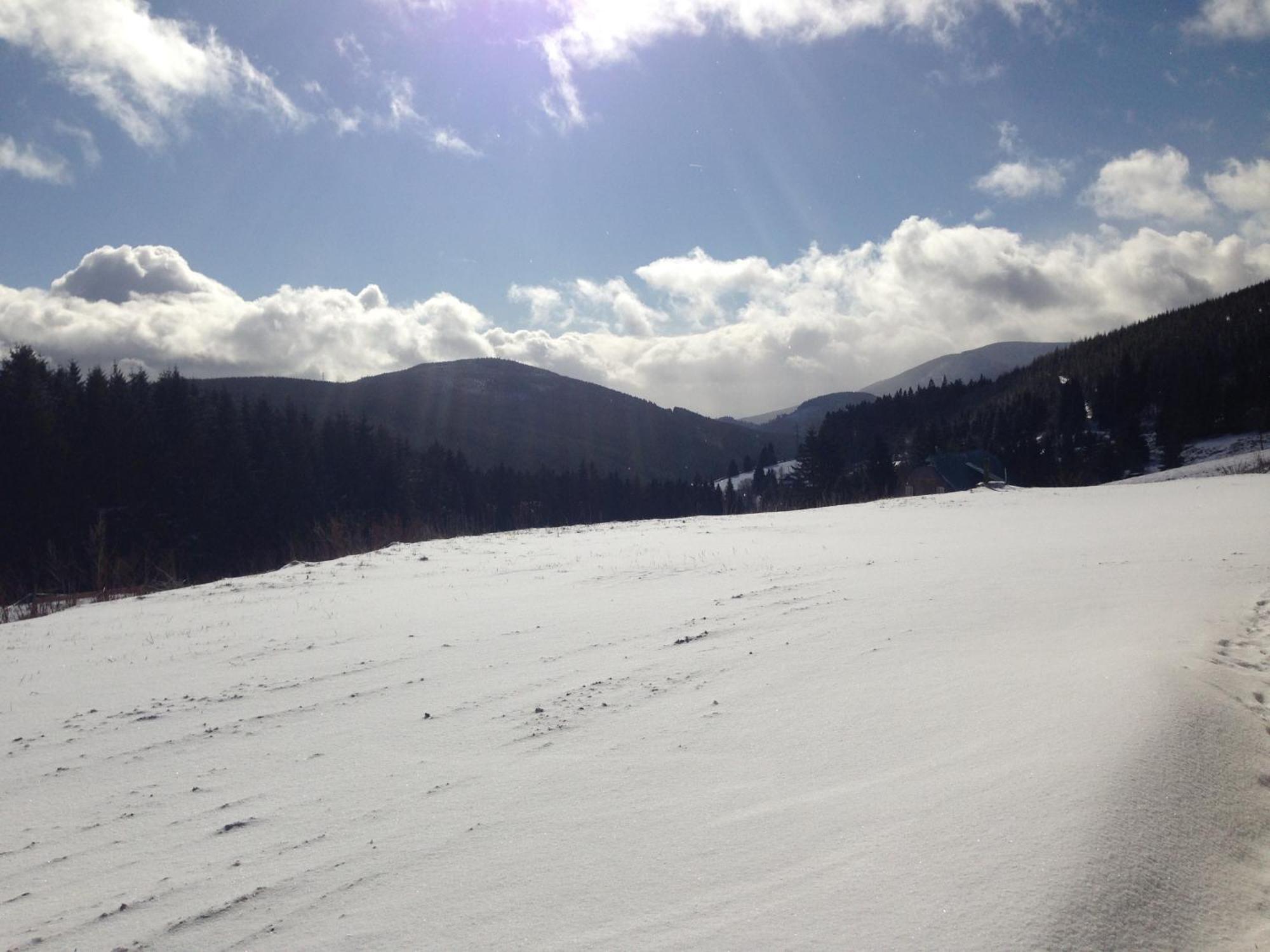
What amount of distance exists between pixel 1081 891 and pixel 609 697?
329cm

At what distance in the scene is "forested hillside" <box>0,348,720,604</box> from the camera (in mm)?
32344

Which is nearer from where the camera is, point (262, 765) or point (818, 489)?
point (262, 765)

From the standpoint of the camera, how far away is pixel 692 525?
1961 centimetres

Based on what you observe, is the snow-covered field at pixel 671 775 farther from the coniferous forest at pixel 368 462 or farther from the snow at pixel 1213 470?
the snow at pixel 1213 470

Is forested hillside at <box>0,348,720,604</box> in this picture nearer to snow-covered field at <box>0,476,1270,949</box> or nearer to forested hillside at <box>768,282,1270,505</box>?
snow-covered field at <box>0,476,1270,949</box>

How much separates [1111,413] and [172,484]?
297 feet

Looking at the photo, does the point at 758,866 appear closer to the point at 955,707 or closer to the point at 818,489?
the point at 955,707

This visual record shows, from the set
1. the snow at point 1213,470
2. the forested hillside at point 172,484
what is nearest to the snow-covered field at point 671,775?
the forested hillside at point 172,484

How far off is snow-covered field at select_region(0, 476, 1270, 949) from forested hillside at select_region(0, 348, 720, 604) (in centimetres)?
1459

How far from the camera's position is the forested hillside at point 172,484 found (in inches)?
1273

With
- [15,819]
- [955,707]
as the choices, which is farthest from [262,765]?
[955,707]

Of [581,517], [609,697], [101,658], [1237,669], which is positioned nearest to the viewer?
[1237,669]

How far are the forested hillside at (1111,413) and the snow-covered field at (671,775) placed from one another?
43917mm

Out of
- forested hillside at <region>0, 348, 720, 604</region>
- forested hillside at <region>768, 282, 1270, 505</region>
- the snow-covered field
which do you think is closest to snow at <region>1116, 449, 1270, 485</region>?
forested hillside at <region>768, 282, 1270, 505</region>
